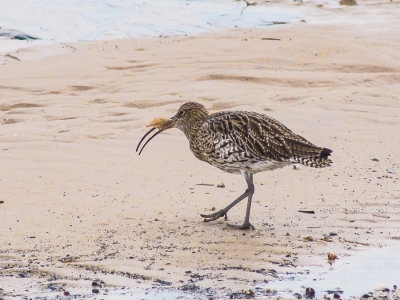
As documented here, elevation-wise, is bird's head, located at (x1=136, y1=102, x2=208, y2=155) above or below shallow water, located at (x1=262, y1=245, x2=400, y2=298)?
above

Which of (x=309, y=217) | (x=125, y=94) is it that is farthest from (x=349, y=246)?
(x=125, y=94)

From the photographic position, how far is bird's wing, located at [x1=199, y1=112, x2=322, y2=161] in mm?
7770

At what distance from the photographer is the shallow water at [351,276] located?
20.9 ft

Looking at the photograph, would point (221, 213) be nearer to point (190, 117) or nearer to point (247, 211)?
point (247, 211)

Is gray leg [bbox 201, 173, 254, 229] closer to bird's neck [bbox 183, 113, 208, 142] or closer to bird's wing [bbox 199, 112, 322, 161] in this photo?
bird's wing [bbox 199, 112, 322, 161]

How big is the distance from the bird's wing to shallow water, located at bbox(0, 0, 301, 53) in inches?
289

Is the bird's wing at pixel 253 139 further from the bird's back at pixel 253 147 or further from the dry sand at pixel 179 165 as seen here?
the dry sand at pixel 179 165

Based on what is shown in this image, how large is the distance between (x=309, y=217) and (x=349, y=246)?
0.77m

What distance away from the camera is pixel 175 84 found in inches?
492

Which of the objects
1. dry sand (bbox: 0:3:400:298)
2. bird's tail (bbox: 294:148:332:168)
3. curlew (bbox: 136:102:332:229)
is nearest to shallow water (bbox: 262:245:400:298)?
dry sand (bbox: 0:3:400:298)

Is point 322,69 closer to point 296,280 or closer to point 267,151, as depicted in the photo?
point 267,151

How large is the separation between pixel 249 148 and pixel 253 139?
8 centimetres

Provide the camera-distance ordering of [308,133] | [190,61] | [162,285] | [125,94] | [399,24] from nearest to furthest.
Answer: [162,285]
[308,133]
[125,94]
[190,61]
[399,24]

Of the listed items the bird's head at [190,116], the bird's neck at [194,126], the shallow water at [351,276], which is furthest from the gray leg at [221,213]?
the shallow water at [351,276]
